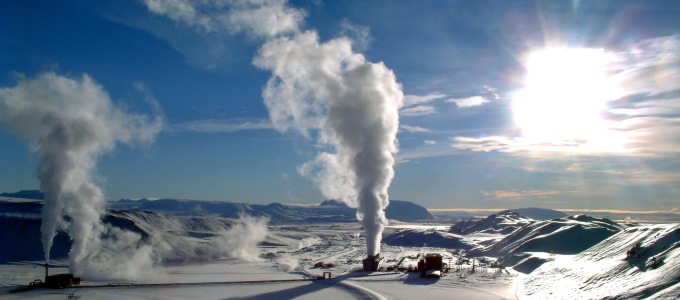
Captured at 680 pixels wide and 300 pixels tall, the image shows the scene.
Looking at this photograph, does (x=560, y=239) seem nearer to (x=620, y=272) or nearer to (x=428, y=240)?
(x=620, y=272)

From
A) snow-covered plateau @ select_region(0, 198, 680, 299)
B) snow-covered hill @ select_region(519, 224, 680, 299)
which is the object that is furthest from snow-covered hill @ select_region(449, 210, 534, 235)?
snow-covered hill @ select_region(519, 224, 680, 299)

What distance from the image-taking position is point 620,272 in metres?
41.7

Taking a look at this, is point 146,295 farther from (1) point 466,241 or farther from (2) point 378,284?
(1) point 466,241

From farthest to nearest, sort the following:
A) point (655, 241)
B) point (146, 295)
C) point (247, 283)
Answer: point (247, 283)
point (146, 295)
point (655, 241)

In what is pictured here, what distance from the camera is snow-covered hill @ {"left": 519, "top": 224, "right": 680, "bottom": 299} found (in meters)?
34.2

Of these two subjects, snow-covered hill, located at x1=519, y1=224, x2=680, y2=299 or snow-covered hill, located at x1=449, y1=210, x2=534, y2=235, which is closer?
snow-covered hill, located at x1=519, y1=224, x2=680, y2=299

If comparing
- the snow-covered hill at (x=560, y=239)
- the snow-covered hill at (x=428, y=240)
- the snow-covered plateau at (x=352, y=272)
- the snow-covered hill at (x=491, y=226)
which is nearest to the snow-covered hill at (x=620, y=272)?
the snow-covered plateau at (x=352, y=272)

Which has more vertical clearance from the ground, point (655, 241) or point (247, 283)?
point (655, 241)

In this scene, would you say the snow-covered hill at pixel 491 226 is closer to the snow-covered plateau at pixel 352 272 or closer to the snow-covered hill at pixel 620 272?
the snow-covered plateau at pixel 352 272

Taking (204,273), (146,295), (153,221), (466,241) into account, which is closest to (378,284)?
(146,295)

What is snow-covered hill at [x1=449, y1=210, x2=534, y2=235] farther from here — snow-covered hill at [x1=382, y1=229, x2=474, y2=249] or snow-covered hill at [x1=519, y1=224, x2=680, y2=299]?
snow-covered hill at [x1=519, y1=224, x2=680, y2=299]

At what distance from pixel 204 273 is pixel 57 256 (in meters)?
33.7

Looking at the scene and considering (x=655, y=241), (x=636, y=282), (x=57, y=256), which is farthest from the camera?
(x=57, y=256)

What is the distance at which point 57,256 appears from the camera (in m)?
87.0
